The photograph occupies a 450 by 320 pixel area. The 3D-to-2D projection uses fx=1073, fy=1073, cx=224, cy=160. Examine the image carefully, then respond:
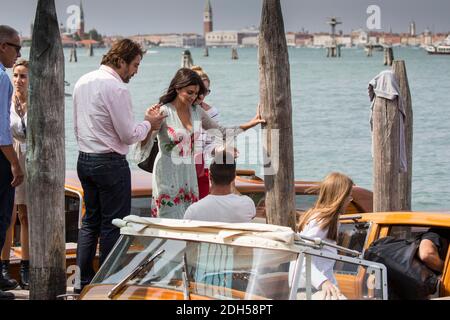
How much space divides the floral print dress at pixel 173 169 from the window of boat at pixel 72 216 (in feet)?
6.94

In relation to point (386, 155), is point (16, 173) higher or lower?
higher

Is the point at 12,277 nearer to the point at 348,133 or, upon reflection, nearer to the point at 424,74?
the point at 348,133

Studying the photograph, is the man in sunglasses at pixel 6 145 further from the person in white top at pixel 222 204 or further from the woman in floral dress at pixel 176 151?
the person in white top at pixel 222 204

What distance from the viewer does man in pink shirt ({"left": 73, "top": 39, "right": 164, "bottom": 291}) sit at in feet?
25.1

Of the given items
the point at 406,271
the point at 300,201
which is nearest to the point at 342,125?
the point at 300,201

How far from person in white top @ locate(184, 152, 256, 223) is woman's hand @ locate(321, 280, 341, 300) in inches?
45.6

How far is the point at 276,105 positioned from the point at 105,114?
5.26 ft

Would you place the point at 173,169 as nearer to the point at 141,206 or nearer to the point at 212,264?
the point at 141,206

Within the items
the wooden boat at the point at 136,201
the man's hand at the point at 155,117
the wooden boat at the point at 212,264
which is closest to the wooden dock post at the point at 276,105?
the wooden boat at the point at 136,201

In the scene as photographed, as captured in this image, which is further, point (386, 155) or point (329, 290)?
point (386, 155)

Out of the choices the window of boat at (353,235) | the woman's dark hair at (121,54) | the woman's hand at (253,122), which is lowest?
the window of boat at (353,235)

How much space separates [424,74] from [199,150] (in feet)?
231

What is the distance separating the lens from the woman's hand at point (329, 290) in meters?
6.14

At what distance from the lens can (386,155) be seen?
11.4 metres
